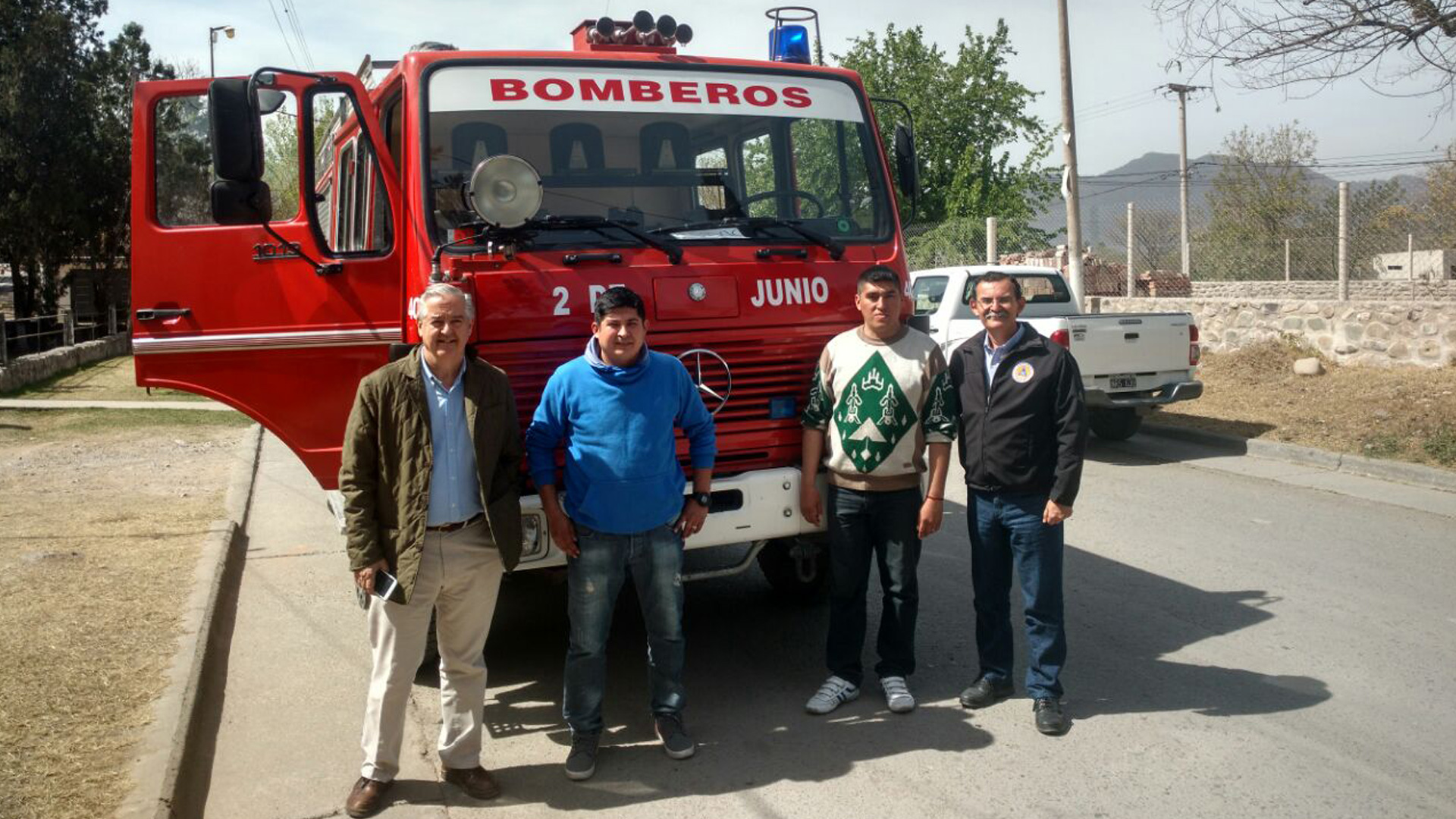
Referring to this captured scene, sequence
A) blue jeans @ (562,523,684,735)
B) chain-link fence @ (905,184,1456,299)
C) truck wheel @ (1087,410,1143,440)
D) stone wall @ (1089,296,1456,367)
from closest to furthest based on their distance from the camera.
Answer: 1. blue jeans @ (562,523,684,735)
2. truck wheel @ (1087,410,1143,440)
3. stone wall @ (1089,296,1456,367)
4. chain-link fence @ (905,184,1456,299)

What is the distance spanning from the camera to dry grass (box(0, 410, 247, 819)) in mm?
4191

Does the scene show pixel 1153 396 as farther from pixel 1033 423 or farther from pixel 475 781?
pixel 475 781

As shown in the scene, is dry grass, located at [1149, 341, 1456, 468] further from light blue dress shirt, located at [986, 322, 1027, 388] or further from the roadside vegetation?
the roadside vegetation

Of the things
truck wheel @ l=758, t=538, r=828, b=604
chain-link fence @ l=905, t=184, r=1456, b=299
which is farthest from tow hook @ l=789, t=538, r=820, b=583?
chain-link fence @ l=905, t=184, r=1456, b=299

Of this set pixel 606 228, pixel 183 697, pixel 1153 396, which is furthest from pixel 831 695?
pixel 1153 396

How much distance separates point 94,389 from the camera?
17766 millimetres

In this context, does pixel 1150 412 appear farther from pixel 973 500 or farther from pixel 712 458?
pixel 712 458

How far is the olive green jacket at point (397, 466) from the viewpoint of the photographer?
390 centimetres

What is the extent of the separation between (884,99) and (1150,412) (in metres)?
7.85

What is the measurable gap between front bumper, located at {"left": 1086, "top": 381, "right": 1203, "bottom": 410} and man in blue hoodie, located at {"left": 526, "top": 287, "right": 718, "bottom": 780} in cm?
749

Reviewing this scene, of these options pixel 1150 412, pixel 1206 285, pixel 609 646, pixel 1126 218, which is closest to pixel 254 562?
pixel 609 646

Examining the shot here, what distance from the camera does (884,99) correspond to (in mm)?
6250

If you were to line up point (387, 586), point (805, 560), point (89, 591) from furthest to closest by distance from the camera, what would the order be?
point (89, 591) → point (805, 560) → point (387, 586)

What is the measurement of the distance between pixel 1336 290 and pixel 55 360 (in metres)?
19.4
